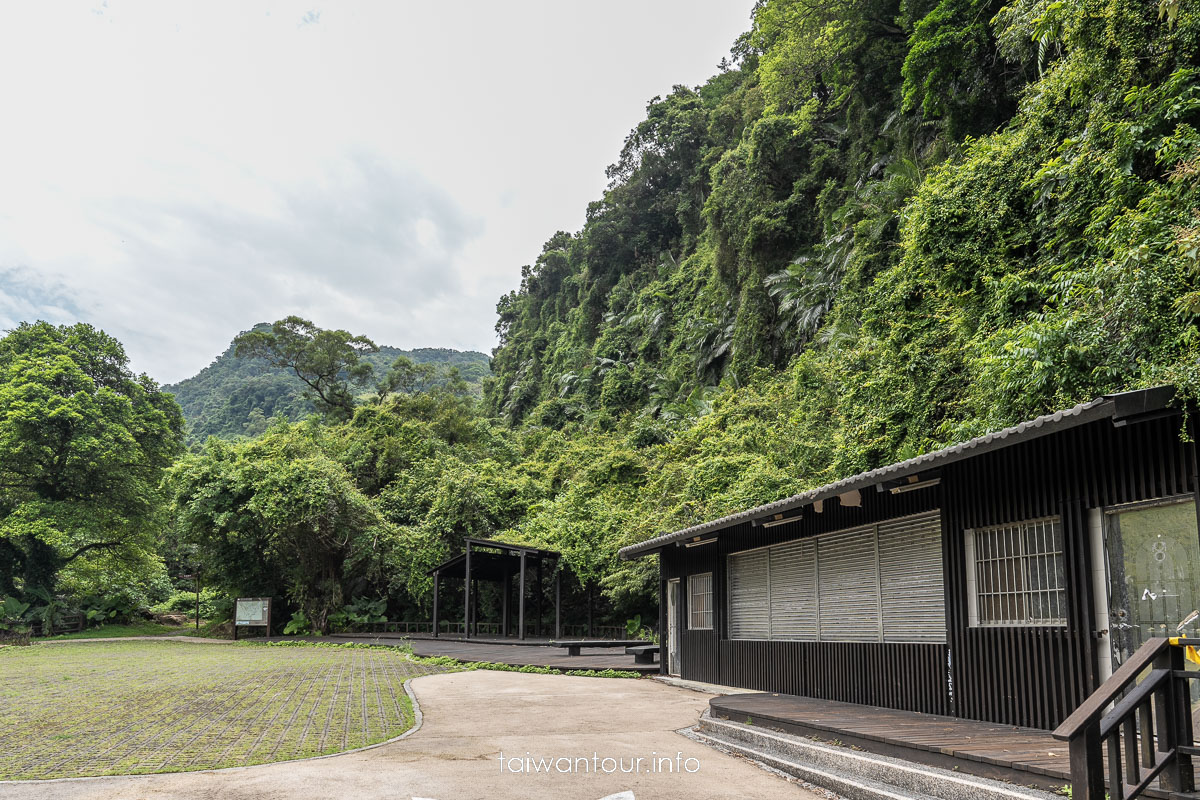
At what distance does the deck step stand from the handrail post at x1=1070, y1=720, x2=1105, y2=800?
0.53 m

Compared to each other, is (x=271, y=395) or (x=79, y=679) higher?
(x=271, y=395)

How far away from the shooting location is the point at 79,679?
13508mm

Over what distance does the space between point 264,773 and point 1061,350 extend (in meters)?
8.82

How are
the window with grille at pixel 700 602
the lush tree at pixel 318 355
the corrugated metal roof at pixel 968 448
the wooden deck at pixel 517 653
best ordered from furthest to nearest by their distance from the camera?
the lush tree at pixel 318 355 → the wooden deck at pixel 517 653 → the window with grille at pixel 700 602 → the corrugated metal roof at pixel 968 448

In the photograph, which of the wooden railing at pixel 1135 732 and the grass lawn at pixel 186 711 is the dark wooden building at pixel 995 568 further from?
the grass lawn at pixel 186 711

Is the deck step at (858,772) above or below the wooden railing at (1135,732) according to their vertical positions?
below

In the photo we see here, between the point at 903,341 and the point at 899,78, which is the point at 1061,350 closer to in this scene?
the point at 903,341

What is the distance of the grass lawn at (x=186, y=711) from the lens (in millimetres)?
6613

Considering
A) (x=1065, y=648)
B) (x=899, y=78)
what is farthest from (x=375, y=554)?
(x=1065, y=648)

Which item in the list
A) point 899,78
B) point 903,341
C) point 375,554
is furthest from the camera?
point 375,554

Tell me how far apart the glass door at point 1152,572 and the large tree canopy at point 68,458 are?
106ft

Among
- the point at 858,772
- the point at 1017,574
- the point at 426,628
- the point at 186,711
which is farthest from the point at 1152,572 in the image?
the point at 426,628

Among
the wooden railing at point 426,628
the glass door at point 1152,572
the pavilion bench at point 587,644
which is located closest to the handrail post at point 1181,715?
the glass door at point 1152,572

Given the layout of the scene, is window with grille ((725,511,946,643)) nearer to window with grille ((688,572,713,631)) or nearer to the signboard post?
window with grille ((688,572,713,631))
